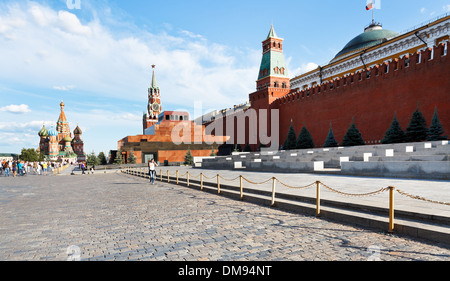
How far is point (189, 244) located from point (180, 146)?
120 feet

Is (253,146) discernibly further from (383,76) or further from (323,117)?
(383,76)

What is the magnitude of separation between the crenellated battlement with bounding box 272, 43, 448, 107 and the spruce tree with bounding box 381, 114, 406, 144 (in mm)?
4097

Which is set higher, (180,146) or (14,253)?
(180,146)

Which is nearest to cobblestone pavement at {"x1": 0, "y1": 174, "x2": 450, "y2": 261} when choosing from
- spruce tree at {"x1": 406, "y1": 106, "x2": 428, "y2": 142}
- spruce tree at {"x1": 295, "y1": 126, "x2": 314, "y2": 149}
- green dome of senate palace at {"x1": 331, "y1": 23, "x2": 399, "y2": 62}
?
spruce tree at {"x1": 406, "y1": 106, "x2": 428, "y2": 142}

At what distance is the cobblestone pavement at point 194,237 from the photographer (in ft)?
12.4

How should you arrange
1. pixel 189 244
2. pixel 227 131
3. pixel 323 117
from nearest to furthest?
pixel 189 244, pixel 323 117, pixel 227 131

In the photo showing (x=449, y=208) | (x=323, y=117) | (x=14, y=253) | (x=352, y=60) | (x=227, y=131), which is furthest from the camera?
(x=227, y=131)

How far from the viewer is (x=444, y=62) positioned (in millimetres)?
17484

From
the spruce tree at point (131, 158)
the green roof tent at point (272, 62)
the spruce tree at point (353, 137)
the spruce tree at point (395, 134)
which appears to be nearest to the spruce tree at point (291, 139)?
the spruce tree at point (353, 137)

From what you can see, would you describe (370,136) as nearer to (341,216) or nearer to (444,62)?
(444,62)

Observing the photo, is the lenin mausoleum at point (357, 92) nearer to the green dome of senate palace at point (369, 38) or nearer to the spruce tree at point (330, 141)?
the green dome of senate palace at point (369, 38)

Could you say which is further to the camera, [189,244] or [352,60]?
[352,60]
